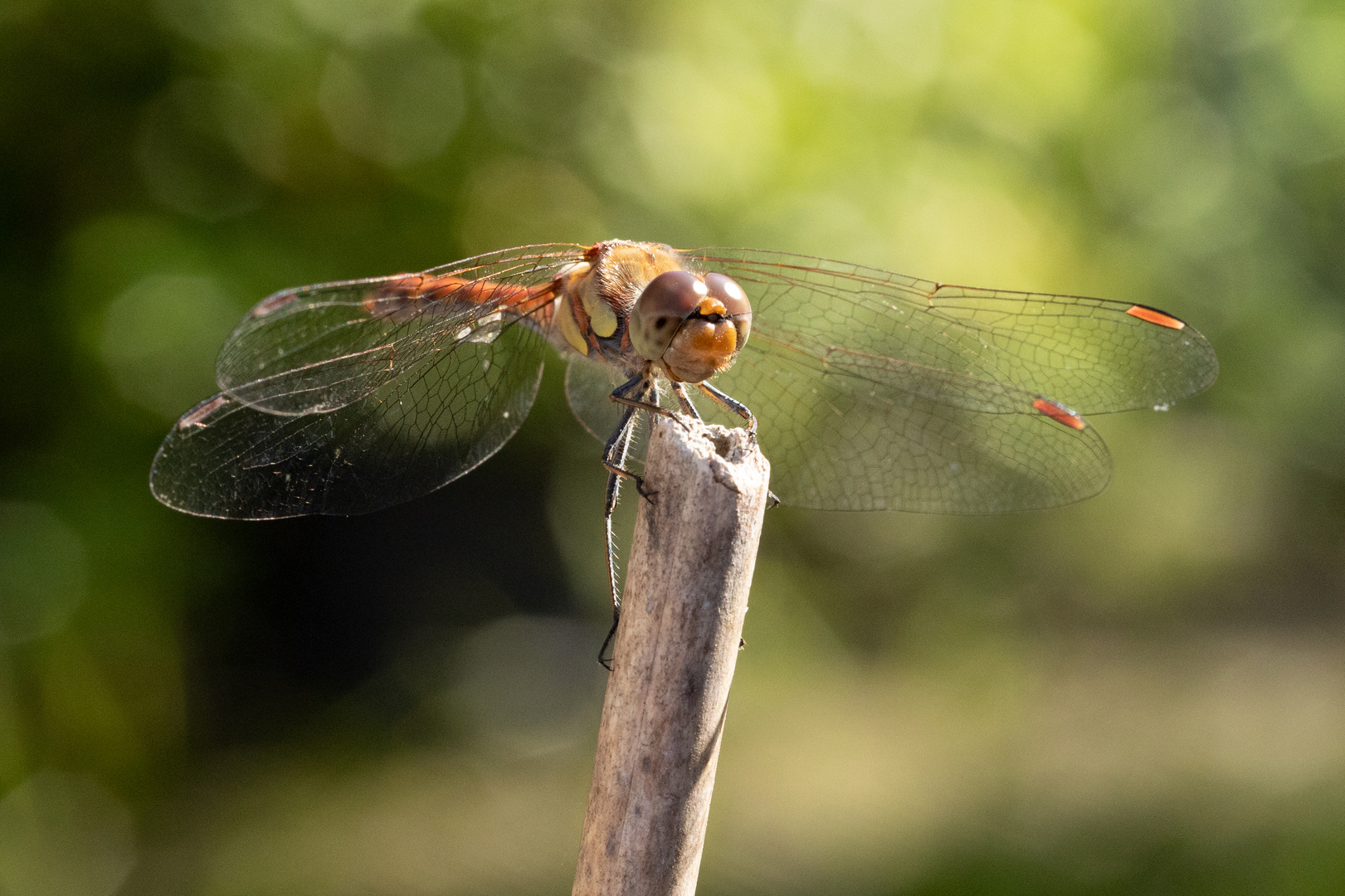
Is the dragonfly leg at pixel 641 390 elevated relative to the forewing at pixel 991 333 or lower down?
lower down

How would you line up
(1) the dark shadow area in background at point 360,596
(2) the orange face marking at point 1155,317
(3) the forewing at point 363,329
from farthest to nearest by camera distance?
1. (1) the dark shadow area in background at point 360,596
2. (2) the orange face marking at point 1155,317
3. (3) the forewing at point 363,329

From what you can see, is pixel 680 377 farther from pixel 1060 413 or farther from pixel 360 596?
pixel 360 596

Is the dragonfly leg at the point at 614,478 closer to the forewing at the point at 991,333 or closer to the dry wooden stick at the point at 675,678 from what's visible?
the forewing at the point at 991,333

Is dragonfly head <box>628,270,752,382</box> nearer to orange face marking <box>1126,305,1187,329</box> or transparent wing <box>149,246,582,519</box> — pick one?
transparent wing <box>149,246,582,519</box>

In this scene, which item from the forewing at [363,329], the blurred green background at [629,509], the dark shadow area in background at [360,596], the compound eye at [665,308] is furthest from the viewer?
the dark shadow area in background at [360,596]

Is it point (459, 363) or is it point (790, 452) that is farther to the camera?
point (790, 452)

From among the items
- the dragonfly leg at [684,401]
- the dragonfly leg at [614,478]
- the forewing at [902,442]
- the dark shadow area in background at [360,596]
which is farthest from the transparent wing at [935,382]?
the dark shadow area in background at [360,596]

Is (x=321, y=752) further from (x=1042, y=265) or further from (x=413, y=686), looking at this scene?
(x=1042, y=265)

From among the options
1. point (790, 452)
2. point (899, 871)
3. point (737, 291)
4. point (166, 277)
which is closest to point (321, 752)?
point (166, 277)
